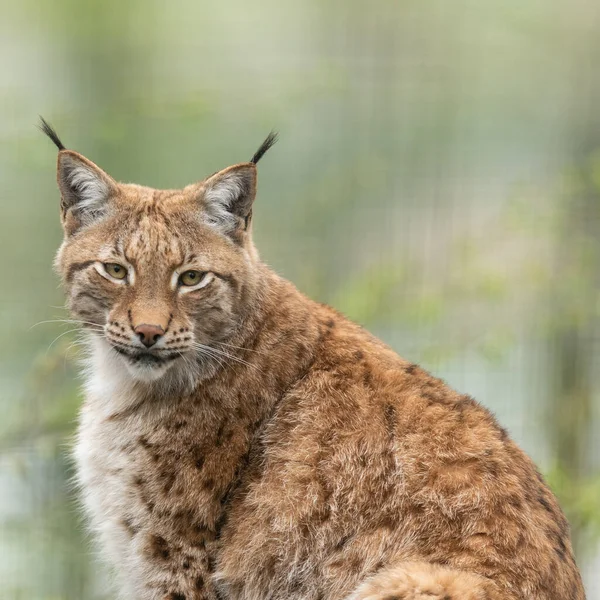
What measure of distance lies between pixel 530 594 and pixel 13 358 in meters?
4.29

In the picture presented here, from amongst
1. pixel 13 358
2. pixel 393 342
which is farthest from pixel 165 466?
pixel 393 342

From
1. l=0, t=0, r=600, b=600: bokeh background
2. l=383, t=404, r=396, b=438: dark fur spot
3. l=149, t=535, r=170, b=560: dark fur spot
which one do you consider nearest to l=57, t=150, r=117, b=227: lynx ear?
l=149, t=535, r=170, b=560: dark fur spot

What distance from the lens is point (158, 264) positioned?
4.17 meters

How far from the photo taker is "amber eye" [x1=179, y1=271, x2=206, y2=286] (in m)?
4.23

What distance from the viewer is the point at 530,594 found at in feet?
12.0

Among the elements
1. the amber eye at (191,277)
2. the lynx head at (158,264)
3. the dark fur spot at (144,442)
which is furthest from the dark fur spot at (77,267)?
the dark fur spot at (144,442)

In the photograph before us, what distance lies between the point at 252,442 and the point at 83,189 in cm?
136

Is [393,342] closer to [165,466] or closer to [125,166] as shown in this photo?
[125,166]

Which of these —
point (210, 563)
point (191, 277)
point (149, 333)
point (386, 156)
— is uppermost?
point (386, 156)

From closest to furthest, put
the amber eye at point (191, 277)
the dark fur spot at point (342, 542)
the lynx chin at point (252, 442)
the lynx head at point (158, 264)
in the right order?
the lynx chin at point (252, 442), the dark fur spot at point (342, 542), the lynx head at point (158, 264), the amber eye at point (191, 277)

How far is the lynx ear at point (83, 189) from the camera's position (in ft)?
14.1

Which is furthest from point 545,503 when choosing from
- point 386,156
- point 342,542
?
point 386,156

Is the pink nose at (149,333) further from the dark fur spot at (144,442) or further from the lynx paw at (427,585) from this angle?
the lynx paw at (427,585)

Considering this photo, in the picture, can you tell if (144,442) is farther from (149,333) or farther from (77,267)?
(77,267)
